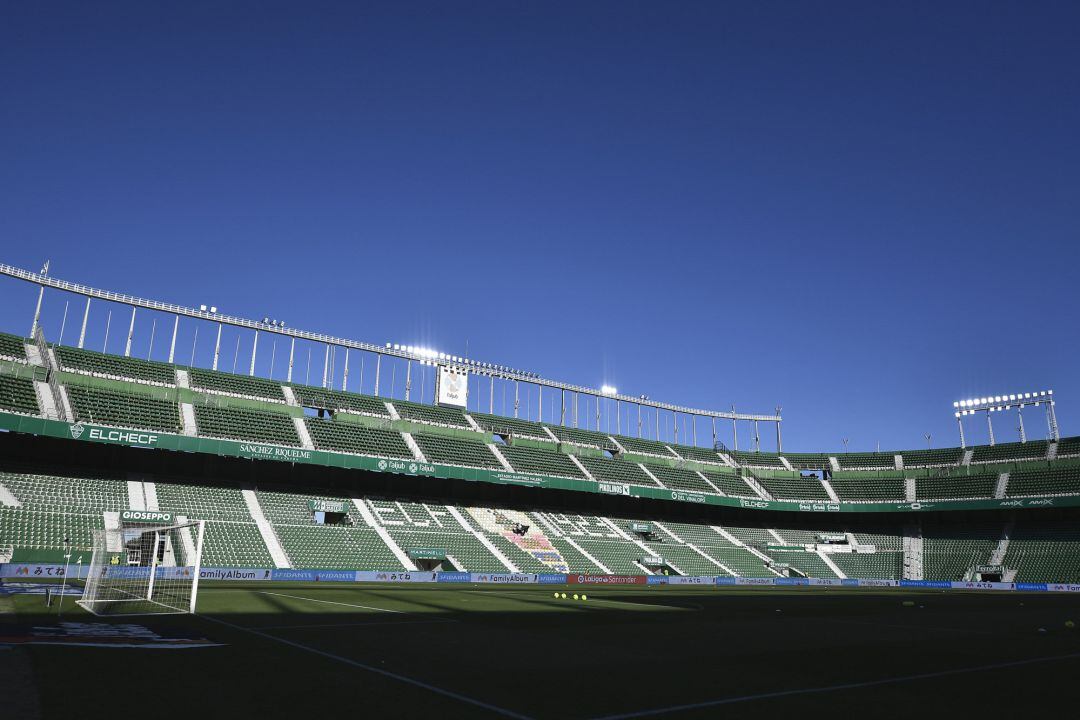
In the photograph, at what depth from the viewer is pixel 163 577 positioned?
38594 millimetres

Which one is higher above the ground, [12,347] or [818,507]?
[12,347]

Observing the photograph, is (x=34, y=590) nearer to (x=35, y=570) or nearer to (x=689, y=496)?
(x=35, y=570)

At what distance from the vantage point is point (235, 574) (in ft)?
141

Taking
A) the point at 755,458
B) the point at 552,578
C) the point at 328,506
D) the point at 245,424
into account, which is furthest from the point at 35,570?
the point at 755,458

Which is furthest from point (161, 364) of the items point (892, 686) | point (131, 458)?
point (892, 686)

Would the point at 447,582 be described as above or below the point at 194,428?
below

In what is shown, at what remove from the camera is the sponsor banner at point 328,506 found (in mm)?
57375

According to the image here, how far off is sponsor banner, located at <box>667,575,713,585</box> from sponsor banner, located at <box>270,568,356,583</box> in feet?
91.4

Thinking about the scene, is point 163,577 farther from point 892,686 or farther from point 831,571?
point 831,571

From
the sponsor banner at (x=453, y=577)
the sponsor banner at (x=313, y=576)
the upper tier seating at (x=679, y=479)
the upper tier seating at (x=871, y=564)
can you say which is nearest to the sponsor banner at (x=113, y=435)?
the sponsor banner at (x=313, y=576)

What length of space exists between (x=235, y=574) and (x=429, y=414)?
33.4 metres

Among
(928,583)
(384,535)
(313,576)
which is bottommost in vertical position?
(928,583)

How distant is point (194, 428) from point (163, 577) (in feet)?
60.5

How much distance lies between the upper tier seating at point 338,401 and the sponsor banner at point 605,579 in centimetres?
2677
